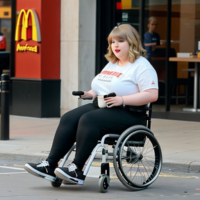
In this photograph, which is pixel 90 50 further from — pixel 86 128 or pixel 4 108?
pixel 86 128

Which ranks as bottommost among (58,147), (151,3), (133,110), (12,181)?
(12,181)

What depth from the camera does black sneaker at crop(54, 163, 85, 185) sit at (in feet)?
15.9

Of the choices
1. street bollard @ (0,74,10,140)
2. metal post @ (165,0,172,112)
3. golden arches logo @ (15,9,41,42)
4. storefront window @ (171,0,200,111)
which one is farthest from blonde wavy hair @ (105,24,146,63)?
golden arches logo @ (15,9,41,42)

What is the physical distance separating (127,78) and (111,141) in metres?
0.65

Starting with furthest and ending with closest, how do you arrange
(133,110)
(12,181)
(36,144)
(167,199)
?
(36,144)
(12,181)
(133,110)
(167,199)

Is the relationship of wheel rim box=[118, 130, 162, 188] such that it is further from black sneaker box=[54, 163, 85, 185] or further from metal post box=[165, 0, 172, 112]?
metal post box=[165, 0, 172, 112]

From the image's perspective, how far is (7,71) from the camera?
12.3m

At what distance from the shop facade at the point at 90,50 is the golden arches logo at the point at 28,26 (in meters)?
0.11

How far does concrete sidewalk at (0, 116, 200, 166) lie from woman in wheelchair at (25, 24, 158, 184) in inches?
59.0

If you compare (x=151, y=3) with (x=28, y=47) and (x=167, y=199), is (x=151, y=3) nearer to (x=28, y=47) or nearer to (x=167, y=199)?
(x=28, y=47)

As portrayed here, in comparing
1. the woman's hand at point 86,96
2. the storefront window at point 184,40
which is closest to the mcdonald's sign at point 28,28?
the storefront window at point 184,40

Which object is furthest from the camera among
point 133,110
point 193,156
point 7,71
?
point 7,71

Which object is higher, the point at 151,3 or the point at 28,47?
the point at 151,3

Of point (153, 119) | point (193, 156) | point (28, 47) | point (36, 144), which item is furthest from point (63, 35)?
point (193, 156)
